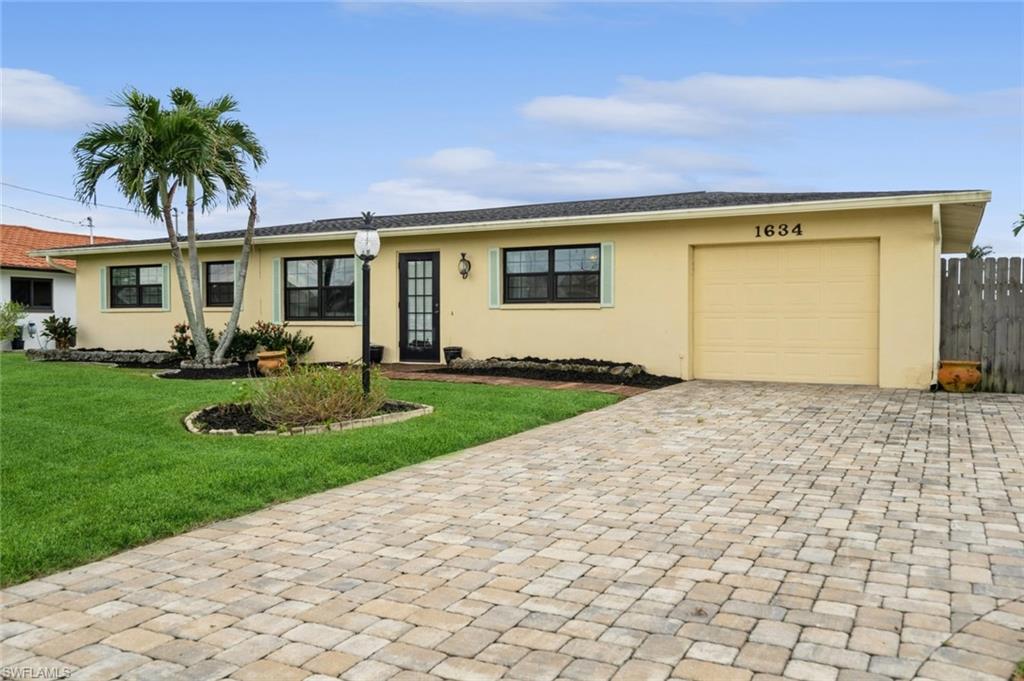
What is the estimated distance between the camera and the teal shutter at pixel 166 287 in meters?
17.7

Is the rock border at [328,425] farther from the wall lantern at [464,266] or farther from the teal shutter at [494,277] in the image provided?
the wall lantern at [464,266]

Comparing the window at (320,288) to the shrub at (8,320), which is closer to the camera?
the window at (320,288)

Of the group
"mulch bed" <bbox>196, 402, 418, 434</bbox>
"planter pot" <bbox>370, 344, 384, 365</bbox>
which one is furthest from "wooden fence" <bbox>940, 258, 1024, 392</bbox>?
"planter pot" <bbox>370, 344, 384, 365</bbox>

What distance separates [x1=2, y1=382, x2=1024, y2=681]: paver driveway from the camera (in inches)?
111

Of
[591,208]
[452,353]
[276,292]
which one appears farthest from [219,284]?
[591,208]

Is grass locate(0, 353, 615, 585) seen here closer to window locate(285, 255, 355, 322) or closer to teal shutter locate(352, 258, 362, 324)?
teal shutter locate(352, 258, 362, 324)

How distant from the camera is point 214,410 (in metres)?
8.48

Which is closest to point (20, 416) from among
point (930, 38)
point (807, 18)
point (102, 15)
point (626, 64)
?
point (102, 15)

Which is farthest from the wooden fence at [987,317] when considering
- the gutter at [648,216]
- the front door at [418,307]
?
the front door at [418,307]

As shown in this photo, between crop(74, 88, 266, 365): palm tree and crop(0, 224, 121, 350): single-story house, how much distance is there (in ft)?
35.1

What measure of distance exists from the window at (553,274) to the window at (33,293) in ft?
58.6

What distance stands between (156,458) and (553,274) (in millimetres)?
8582

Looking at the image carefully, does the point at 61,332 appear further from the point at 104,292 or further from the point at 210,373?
the point at 210,373

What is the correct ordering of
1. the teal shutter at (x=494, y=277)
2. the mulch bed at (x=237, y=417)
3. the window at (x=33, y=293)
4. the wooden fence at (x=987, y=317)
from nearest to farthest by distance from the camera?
1. the mulch bed at (x=237, y=417)
2. the wooden fence at (x=987, y=317)
3. the teal shutter at (x=494, y=277)
4. the window at (x=33, y=293)
